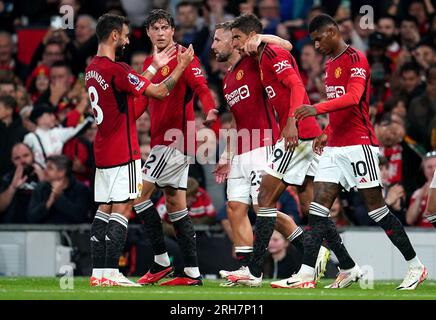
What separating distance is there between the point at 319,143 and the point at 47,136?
6.38 metres

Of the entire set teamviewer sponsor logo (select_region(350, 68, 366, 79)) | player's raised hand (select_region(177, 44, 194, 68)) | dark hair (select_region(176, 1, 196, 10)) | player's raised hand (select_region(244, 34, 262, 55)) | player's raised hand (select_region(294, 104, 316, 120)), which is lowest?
player's raised hand (select_region(294, 104, 316, 120))

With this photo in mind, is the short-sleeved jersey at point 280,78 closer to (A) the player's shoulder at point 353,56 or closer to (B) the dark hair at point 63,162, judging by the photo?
(A) the player's shoulder at point 353,56

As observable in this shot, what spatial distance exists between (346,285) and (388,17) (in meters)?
8.38

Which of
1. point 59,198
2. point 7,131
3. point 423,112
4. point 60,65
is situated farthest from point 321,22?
point 60,65

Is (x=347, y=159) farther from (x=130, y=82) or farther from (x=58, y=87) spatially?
(x=58, y=87)

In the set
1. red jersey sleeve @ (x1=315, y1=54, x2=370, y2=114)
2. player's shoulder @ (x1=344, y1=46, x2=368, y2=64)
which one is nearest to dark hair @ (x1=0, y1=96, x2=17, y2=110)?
player's shoulder @ (x1=344, y1=46, x2=368, y2=64)

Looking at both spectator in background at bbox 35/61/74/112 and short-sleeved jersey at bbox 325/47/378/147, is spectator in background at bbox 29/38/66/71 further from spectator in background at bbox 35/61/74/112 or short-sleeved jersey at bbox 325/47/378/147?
short-sleeved jersey at bbox 325/47/378/147

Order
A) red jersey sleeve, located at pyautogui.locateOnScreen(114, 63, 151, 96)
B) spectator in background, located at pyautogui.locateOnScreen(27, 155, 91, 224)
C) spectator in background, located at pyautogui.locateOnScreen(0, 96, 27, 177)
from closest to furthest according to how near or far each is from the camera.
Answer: red jersey sleeve, located at pyautogui.locateOnScreen(114, 63, 151, 96)
spectator in background, located at pyautogui.locateOnScreen(27, 155, 91, 224)
spectator in background, located at pyautogui.locateOnScreen(0, 96, 27, 177)

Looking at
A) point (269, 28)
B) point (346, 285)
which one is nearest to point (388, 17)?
point (269, 28)

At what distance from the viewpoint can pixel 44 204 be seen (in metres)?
16.4

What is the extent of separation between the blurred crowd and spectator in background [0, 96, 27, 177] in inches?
0.6

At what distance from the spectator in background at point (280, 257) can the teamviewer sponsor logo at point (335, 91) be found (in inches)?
139

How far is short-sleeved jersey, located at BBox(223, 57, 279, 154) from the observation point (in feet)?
41.4

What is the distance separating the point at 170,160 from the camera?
12.8 meters
